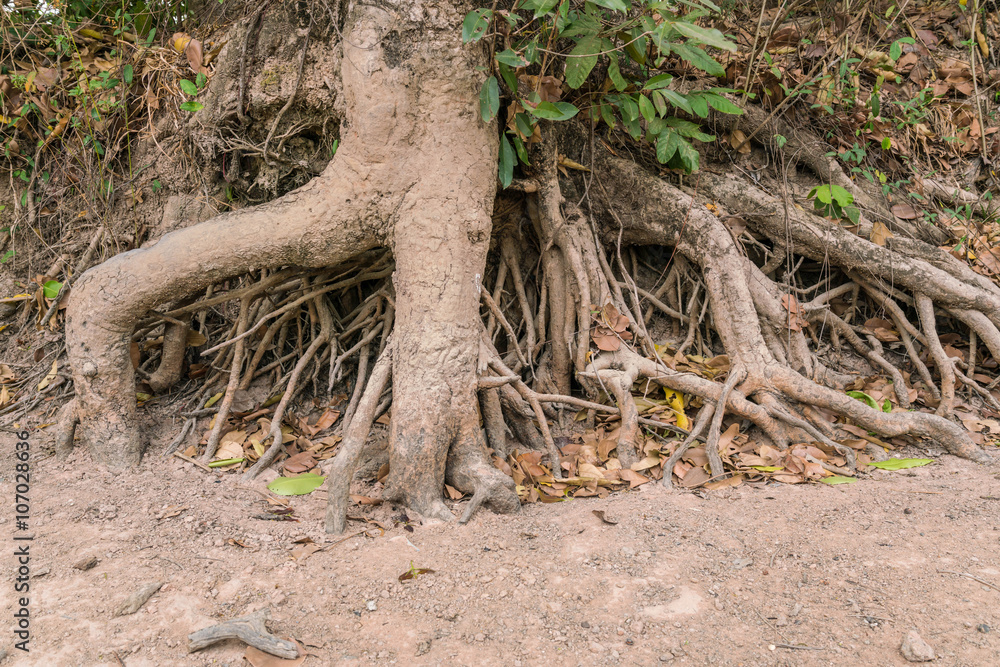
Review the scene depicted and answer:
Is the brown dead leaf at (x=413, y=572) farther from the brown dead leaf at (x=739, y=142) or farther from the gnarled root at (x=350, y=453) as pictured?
the brown dead leaf at (x=739, y=142)

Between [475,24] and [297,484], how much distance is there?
2.22 m

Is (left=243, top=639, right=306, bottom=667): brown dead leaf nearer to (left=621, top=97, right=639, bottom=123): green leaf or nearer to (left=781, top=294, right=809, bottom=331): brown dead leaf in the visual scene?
(left=621, top=97, right=639, bottom=123): green leaf

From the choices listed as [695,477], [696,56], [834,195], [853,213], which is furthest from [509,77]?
[853,213]

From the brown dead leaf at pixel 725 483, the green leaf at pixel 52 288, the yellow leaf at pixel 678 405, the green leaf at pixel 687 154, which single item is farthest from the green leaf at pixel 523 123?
the green leaf at pixel 52 288

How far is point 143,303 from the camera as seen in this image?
131 inches

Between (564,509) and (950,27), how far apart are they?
15.9 ft

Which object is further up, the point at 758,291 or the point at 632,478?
the point at 758,291

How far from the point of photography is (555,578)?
2.20 meters

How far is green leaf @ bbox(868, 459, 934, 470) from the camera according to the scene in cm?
307

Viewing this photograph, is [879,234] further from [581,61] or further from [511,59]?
[511,59]

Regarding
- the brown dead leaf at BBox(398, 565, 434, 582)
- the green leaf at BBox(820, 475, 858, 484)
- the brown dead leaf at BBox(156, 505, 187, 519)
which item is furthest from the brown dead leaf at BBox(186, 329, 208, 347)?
the green leaf at BBox(820, 475, 858, 484)

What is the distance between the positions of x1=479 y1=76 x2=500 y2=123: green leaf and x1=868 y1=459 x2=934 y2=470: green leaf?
250 centimetres

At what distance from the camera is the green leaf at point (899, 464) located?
3.07m

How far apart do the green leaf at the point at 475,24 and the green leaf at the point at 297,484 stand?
2.11 m
